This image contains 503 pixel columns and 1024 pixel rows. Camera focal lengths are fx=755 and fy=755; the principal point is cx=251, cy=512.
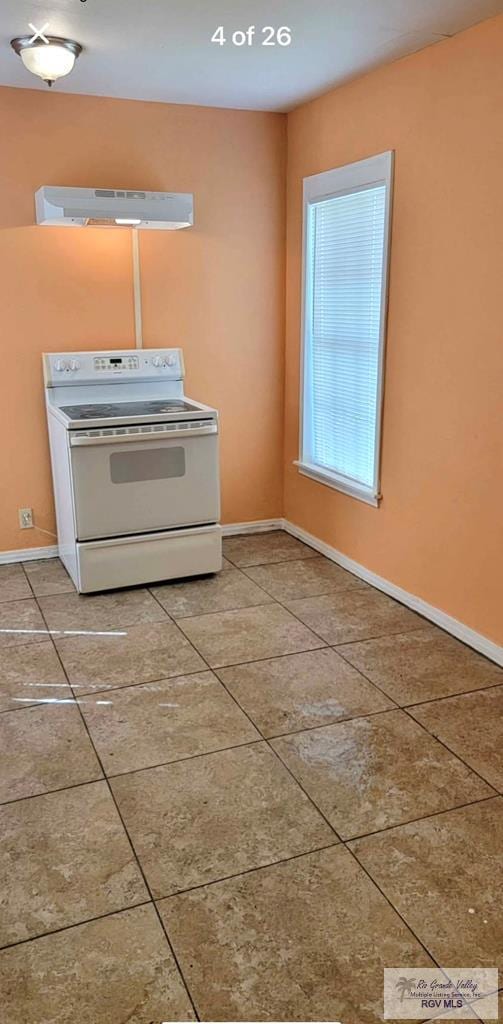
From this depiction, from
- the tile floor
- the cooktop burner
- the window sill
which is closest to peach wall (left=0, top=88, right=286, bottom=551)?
the cooktop burner

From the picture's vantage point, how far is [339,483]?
3.91 meters

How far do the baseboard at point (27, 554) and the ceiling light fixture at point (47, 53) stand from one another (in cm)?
227

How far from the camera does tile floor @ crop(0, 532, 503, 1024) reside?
63.3 inches

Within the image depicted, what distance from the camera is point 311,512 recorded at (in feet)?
14.1

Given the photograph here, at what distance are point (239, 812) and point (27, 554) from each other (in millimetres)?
2399

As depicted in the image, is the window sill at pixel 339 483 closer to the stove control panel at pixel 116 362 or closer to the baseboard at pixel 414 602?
the baseboard at pixel 414 602

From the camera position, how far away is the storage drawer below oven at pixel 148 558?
3.56 metres

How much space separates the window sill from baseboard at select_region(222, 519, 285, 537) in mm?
452

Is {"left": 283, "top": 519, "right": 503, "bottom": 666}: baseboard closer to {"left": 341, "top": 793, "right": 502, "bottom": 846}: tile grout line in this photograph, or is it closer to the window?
the window
